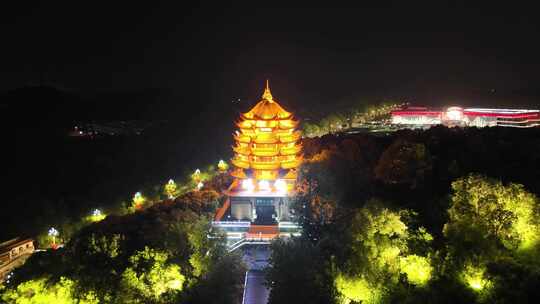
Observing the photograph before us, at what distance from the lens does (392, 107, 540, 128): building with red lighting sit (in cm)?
4866

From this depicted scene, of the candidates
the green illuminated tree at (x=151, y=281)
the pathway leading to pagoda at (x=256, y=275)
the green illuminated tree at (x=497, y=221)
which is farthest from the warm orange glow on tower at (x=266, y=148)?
the green illuminated tree at (x=497, y=221)

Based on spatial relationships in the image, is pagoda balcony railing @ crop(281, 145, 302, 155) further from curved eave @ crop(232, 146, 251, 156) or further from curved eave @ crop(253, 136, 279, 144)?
curved eave @ crop(232, 146, 251, 156)

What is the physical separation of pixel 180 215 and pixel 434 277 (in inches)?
502

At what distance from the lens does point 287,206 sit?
2528 centimetres

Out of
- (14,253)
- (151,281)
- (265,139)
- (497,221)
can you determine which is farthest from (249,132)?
(14,253)

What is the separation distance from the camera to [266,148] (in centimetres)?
2728

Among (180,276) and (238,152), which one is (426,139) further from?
(180,276)

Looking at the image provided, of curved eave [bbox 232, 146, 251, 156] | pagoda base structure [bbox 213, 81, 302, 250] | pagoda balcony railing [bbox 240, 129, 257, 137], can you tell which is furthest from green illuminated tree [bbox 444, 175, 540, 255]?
pagoda balcony railing [bbox 240, 129, 257, 137]

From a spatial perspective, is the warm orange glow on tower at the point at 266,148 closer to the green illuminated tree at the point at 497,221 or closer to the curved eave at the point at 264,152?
the curved eave at the point at 264,152

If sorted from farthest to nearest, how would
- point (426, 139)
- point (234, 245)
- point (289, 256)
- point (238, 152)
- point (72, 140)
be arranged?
point (72, 140) < point (426, 139) < point (238, 152) < point (234, 245) < point (289, 256)

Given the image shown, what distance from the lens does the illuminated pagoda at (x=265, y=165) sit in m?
25.4

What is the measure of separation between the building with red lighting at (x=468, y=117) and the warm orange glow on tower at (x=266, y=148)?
2641 centimetres

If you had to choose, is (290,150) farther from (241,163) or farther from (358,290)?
(358,290)

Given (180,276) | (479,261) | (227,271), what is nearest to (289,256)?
(227,271)
